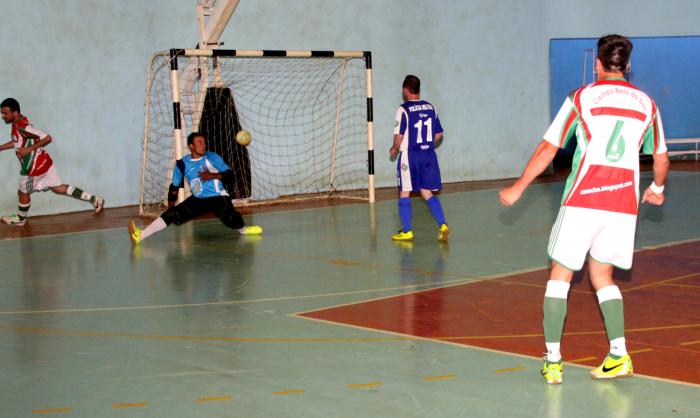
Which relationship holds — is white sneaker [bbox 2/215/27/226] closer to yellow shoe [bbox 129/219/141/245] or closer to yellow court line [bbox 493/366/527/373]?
yellow shoe [bbox 129/219/141/245]

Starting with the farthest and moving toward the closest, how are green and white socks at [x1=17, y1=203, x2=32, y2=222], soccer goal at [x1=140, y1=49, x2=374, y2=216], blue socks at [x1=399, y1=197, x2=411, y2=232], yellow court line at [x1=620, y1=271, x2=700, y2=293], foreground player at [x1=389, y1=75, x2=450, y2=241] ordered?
soccer goal at [x1=140, y1=49, x2=374, y2=216], green and white socks at [x1=17, y1=203, x2=32, y2=222], blue socks at [x1=399, y1=197, x2=411, y2=232], foreground player at [x1=389, y1=75, x2=450, y2=241], yellow court line at [x1=620, y1=271, x2=700, y2=293]

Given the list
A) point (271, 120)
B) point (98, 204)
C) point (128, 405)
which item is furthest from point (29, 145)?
point (128, 405)

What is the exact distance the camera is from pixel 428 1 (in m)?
19.5

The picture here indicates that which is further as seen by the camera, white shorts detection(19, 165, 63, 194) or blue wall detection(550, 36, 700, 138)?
blue wall detection(550, 36, 700, 138)

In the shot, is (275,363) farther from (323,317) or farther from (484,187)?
(484,187)

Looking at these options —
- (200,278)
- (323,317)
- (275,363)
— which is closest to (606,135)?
(275,363)

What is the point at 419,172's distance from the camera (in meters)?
11.8

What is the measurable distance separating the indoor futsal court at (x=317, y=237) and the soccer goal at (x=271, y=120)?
1.6 inches

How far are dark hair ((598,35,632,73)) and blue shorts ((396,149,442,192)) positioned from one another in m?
6.15

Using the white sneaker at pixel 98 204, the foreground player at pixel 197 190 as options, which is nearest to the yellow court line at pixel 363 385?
the foreground player at pixel 197 190

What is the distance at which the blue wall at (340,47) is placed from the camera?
15852mm

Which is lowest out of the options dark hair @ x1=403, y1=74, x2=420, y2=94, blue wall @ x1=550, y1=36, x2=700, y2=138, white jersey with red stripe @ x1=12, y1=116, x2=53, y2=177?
white jersey with red stripe @ x1=12, y1=116, x2=53, y2=177

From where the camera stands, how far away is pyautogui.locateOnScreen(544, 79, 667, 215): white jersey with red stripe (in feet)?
18.3

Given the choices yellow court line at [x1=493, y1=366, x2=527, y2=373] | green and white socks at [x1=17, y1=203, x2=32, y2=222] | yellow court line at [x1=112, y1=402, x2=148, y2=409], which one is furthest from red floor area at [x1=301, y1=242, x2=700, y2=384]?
green and white socks at [x1=17, y1=203, x2=32, y2=222]
